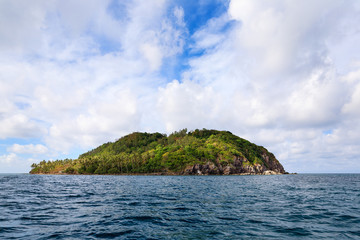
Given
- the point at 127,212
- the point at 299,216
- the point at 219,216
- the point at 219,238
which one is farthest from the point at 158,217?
the point at 299,216

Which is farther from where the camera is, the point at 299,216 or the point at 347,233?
the point at 299,216

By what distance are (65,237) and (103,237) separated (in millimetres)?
2572

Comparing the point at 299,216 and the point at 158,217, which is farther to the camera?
the point at 299,216

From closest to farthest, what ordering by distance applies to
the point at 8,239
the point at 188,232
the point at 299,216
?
the point at 8,239 < the point at 188,232 < the point at 299,216

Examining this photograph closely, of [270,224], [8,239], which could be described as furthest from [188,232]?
[8,239]

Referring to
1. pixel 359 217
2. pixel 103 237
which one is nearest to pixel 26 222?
pixel 103 237

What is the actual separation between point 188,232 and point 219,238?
2.47 metres

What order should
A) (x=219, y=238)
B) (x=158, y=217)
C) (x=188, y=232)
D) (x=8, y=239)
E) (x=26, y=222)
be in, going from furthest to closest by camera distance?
1. (x=158, y=217)
2. (x=26, y=222)
3. (x=188, y=232)
4. (x=219, y=238)
5. (x=8, y=239)

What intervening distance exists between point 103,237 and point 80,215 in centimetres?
874

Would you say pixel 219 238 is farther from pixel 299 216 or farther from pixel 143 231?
pixel 299 216

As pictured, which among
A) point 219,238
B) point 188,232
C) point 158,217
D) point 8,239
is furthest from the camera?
point 158,217

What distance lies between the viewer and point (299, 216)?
21719mm

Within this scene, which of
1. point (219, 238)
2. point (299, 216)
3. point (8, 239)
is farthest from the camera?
point (299, 216)

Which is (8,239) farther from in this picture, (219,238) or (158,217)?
(219,238)
